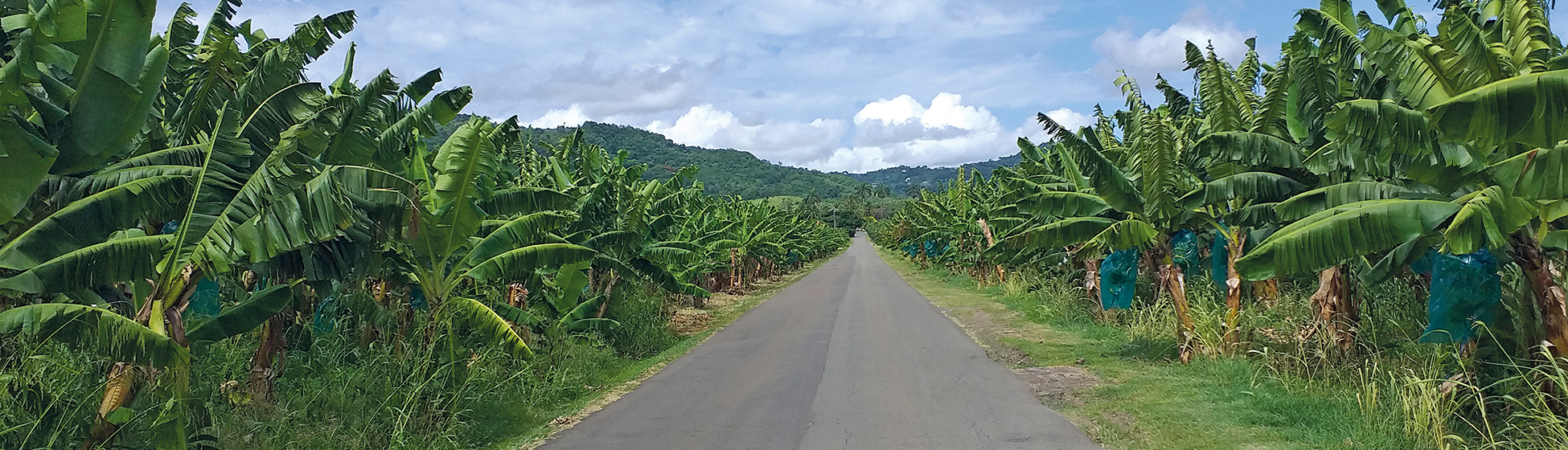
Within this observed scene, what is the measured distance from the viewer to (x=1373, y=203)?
5668 mm

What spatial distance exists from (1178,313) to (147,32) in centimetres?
1047

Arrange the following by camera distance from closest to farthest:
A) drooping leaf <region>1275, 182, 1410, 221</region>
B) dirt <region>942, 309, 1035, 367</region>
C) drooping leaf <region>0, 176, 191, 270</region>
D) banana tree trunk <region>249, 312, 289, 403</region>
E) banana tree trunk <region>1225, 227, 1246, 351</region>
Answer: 1. drooping leaf <region>0, 176, 191, 270</region>
2. drooping leaf <region>1275, 182, 1410, 221</region>
3. banana tree trunk <region>249, 312, 289, 403</region>
4. banana tree trunk <region>1225, 227, 1246, 351</region>
5. dirt <region>942, 309, 1035, 367</region>

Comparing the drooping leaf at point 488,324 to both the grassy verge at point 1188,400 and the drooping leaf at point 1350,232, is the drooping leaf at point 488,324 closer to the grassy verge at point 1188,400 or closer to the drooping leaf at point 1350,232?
the grassy verge at point 1188,400

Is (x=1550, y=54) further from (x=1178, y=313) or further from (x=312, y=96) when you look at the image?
(x=312, y=96)

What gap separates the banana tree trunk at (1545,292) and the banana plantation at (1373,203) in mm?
12

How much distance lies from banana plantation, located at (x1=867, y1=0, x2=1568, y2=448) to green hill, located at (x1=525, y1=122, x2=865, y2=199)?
74.1 m

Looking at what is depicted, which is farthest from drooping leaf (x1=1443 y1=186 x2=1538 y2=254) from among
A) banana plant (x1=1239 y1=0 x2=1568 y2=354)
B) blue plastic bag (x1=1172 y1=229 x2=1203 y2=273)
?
blue plastic bag (x1=1172 y1=229 x2=1203 y2=273)

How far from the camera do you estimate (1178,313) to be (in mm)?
10484

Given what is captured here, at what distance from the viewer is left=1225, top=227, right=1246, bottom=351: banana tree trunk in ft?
32.4

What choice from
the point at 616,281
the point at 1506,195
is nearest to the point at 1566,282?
the point at 1506,195

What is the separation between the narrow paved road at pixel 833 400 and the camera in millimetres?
7398

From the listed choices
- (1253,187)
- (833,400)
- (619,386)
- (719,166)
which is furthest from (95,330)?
(719,166)

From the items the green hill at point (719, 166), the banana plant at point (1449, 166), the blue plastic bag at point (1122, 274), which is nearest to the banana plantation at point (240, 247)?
the banana plant at point (1449, 166)

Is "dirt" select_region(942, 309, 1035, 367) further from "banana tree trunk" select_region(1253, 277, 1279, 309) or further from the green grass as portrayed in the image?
the green grass
